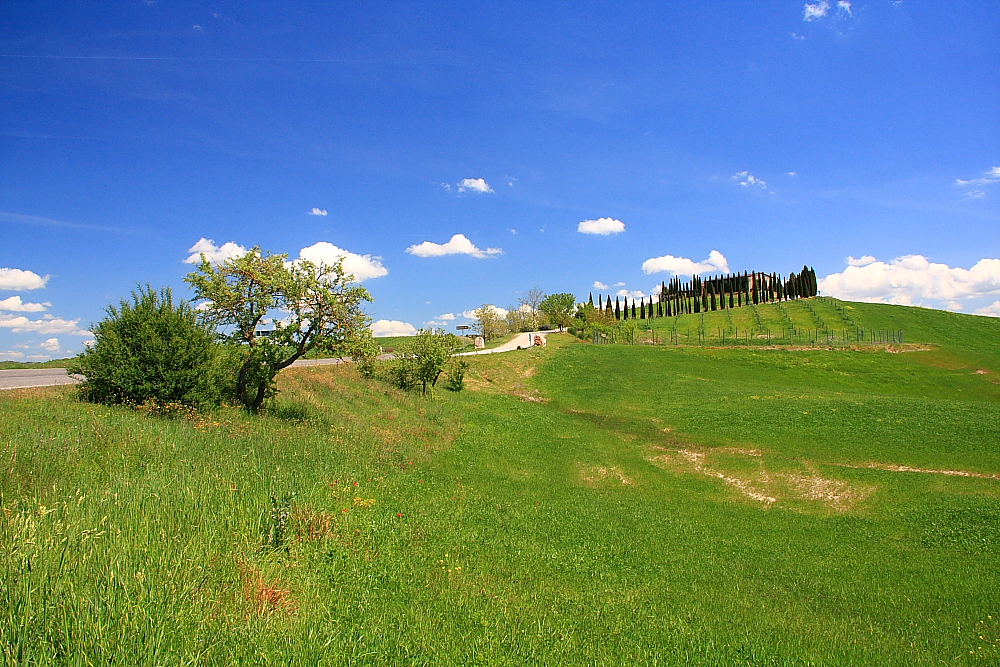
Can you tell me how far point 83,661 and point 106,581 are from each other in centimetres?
117

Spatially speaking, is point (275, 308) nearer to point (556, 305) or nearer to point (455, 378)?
point (455, 378)

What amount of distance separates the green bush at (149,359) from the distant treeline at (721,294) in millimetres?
92730

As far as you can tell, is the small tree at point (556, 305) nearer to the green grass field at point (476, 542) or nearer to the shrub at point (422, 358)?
the shrub at point (422, 358)

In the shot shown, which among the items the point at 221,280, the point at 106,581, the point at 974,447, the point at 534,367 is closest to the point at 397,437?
the point at 221,280

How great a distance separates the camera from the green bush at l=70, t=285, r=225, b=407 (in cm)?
1397

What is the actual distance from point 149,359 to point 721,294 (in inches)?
4228

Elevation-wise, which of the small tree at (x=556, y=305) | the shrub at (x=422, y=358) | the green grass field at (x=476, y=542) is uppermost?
the small tree at (x=556, y=305)

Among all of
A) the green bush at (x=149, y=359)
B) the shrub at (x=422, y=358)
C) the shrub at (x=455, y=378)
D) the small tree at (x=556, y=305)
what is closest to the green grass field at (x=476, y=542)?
the green bush at (x=149, y=359)

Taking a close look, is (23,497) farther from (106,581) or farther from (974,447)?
(974,447)

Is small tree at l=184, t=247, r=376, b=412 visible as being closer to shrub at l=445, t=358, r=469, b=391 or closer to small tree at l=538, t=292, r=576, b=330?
shrub at l=445, t=358, r=469, b=391

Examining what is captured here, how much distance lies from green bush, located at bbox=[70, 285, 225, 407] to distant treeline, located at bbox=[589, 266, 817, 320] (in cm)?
9273

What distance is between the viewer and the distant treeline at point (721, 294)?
107 m

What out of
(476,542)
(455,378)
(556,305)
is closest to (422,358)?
(455,378)

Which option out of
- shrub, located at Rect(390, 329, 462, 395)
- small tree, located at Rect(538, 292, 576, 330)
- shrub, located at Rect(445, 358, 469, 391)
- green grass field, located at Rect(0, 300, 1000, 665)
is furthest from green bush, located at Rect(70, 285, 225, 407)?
small tree, located at Rect(538, 292, 576, 330)
